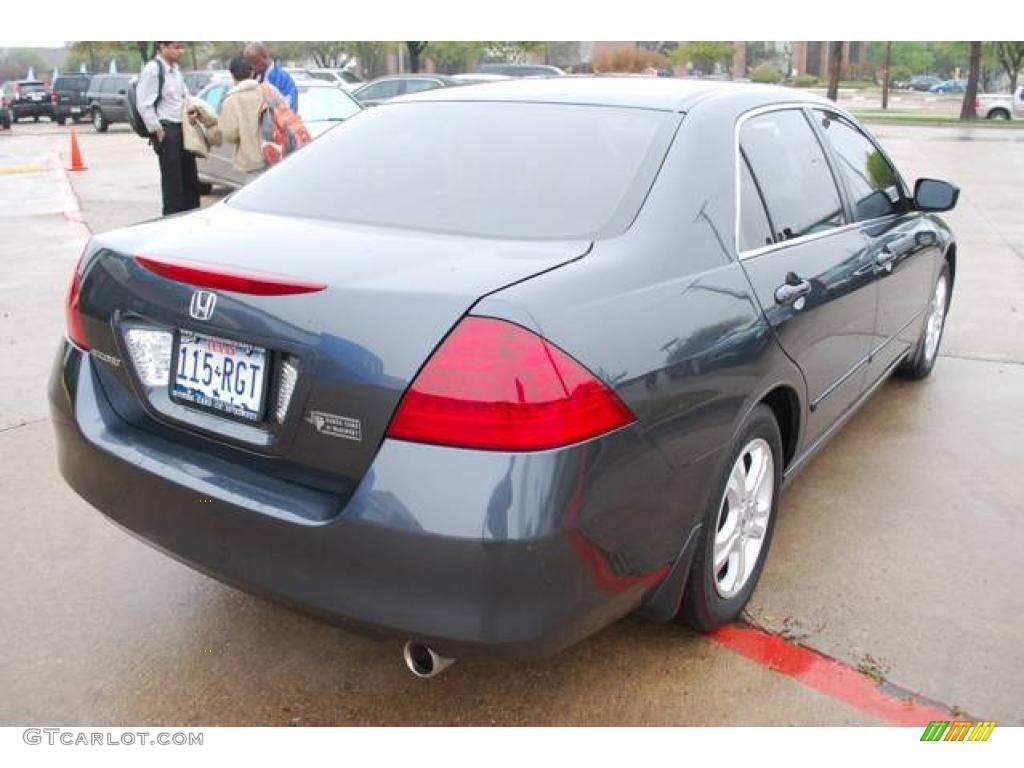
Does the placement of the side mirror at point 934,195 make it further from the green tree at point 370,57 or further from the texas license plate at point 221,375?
the green tree at point 370,57

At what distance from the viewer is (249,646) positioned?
2.89 metres

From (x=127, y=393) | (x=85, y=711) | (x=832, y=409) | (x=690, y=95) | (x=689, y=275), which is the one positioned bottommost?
(x=85, y=711)

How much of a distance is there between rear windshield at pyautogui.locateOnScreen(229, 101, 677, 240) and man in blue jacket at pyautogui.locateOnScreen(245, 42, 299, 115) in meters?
5.00

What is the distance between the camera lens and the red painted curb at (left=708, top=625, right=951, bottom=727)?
8.52ft

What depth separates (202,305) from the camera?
7.62 feet

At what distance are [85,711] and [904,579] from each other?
8.32 ft

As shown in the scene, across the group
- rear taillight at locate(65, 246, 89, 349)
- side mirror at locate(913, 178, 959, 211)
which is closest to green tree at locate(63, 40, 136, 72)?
side mirror at locate(913, 178, 959, 211)

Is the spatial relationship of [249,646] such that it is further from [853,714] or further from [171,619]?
[853,714]

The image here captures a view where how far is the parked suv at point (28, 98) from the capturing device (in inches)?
1415

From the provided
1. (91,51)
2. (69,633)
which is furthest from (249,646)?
(91,51)

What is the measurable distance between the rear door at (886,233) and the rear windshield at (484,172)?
4.19 feet

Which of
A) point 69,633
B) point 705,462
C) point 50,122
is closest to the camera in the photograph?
point 705,462

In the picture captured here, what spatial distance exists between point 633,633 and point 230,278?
1.58 m

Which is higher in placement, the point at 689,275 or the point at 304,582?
the point at 689,275
